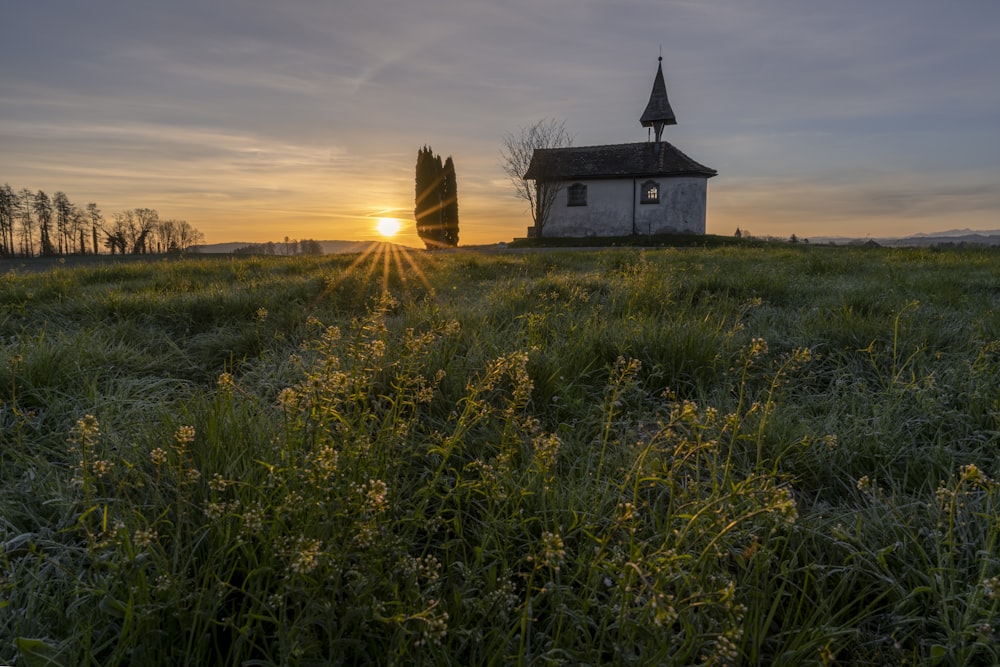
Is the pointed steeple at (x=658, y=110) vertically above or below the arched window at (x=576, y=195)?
above

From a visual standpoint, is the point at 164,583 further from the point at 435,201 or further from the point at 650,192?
→ the point at 435,201

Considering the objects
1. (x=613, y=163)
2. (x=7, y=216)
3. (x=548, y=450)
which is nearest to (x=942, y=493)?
(x=548, y=450)

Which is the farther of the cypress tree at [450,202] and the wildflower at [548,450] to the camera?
the cypress tree at [450,202]

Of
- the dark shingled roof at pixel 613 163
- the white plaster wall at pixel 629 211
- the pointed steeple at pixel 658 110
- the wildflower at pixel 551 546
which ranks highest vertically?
the pointed steeple at pixel 658 110

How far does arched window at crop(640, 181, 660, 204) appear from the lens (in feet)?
111

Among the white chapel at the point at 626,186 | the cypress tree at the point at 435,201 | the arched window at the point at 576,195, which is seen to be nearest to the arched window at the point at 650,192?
the white chapel at the point at 626,186

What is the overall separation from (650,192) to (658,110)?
20.7 feet

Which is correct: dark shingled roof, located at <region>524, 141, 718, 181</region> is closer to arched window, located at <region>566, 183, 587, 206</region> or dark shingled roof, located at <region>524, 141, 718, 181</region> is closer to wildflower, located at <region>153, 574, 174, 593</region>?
arched window, located at <region>566, 183, 587, 206</region>

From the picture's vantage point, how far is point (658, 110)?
35.2m

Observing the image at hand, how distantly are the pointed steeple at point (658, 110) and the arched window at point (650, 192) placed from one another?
13.8 feet

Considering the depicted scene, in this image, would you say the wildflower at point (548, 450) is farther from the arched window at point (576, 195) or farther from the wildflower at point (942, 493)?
the arched window at point (576, 195)

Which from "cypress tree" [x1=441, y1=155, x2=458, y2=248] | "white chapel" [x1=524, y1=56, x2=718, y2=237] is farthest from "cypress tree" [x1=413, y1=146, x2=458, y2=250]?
"white chapel" [x1=524, y1=56, x2=718, y2=237]

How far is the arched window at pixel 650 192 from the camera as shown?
33781mm

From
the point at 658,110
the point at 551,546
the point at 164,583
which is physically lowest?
the point at 164,583
